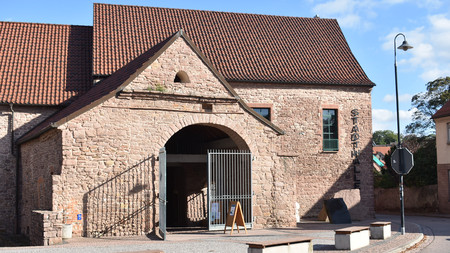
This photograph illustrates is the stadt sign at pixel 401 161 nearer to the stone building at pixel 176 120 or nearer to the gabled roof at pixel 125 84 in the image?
the stone building at pixel 176 120

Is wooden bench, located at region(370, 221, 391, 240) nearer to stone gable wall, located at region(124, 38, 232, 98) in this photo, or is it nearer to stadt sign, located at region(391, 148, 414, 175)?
stadt sign, located at region(391, 148, 414, 175)

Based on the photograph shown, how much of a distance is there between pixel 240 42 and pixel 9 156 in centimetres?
1196

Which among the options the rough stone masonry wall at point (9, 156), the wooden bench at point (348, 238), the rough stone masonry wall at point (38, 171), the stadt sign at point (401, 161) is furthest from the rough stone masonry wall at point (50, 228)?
the stadt sign at point (401, 161)

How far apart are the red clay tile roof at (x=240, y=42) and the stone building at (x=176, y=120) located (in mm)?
85

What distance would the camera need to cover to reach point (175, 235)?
56.5ft

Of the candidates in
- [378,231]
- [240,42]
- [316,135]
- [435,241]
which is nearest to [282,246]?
[378,231]

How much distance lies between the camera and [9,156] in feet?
73.5

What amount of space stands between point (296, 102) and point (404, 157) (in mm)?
8904

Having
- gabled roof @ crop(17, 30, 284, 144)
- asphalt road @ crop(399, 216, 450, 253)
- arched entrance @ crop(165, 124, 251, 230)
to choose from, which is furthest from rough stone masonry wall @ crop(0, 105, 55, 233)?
asphalt road @ crop(399, 216, 450, 253)

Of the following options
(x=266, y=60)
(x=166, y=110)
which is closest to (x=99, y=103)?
(x=166, y=110)

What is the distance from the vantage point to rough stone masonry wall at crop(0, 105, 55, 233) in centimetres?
2217

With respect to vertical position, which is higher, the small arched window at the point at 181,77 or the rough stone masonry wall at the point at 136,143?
the small arched window at the point at 181,77

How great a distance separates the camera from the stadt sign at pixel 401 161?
18.1 meters

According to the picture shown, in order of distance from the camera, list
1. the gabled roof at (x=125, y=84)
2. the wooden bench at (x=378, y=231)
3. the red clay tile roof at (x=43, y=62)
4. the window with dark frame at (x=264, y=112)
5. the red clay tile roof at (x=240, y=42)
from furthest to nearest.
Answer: the window with dark frame at (x=264, y=112) < the red clay tile roof at (x=240, y=42) < the red clay tile roof at (x=43, y=62) < the gabled roof at (x=125, y=84) < the wooden bench at (x=378, y=231)
